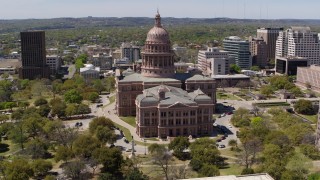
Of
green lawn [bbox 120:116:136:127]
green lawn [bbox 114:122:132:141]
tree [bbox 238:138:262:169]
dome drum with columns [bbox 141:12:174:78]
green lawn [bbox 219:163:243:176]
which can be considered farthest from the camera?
dome drum with columns [bbox 141:12:174:78]

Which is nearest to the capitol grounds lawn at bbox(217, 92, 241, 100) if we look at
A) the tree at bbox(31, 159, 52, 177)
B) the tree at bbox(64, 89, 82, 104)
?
the tree at bbox(64, 89, 82, 104)

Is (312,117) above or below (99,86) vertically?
below

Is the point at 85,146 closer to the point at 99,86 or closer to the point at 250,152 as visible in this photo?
the point at 250,152

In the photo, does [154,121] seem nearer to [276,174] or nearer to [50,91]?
[276,174]

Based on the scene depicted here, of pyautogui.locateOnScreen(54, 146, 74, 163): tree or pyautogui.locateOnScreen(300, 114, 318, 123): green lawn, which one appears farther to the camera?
pyautogui.locateOnScreen(300, 114, 318, 123): green lawn

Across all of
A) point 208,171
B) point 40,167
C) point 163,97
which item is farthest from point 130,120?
point 208,171

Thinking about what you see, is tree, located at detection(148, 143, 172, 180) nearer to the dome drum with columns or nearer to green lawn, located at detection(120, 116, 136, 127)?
green lawn, located at detection(120, 116, 136, 127)

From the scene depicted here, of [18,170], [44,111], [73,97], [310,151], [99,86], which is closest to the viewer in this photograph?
[18,170]

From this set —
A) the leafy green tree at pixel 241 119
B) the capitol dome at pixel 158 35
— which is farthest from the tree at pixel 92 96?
the leafy green tree at pixel 241 119
